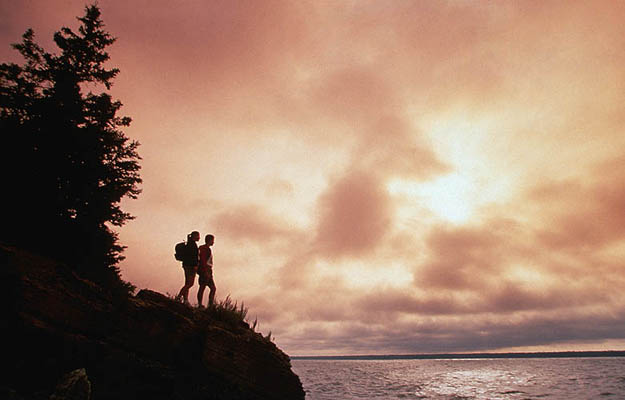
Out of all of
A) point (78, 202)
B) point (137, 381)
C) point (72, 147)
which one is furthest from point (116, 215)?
point (137, 381)

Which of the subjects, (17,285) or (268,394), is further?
(268,394)

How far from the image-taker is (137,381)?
32.9 ft

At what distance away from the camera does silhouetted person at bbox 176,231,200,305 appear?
44.3ft

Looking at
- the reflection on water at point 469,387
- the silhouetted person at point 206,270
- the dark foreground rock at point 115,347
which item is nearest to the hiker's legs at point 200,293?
the silhouetted person at point 206,270

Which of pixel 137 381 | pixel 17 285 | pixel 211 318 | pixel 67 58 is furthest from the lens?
pixel 67 58

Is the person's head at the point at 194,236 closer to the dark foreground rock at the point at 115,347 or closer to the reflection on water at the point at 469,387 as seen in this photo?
the dark foreground rock at the point at 115,347

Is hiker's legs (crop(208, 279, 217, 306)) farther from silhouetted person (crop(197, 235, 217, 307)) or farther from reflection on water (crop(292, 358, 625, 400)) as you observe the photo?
reflection on water (crop(292, 358, 625, 400))

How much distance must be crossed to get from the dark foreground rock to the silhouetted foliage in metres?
1.40

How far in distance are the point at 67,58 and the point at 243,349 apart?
45.7 feet

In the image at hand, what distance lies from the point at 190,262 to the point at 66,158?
5.85 metres

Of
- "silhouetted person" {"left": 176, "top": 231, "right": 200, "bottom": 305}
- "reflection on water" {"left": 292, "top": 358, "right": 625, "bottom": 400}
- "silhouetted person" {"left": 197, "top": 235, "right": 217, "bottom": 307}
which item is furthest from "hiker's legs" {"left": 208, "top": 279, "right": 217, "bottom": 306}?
"reflection on water" {"left": 292, "top": 358, "right": 625, "bottom": 400}

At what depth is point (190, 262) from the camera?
13523 millimetres

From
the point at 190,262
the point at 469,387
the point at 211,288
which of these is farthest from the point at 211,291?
the point at 469,387

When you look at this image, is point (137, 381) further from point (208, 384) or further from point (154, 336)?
point (208, 384)
